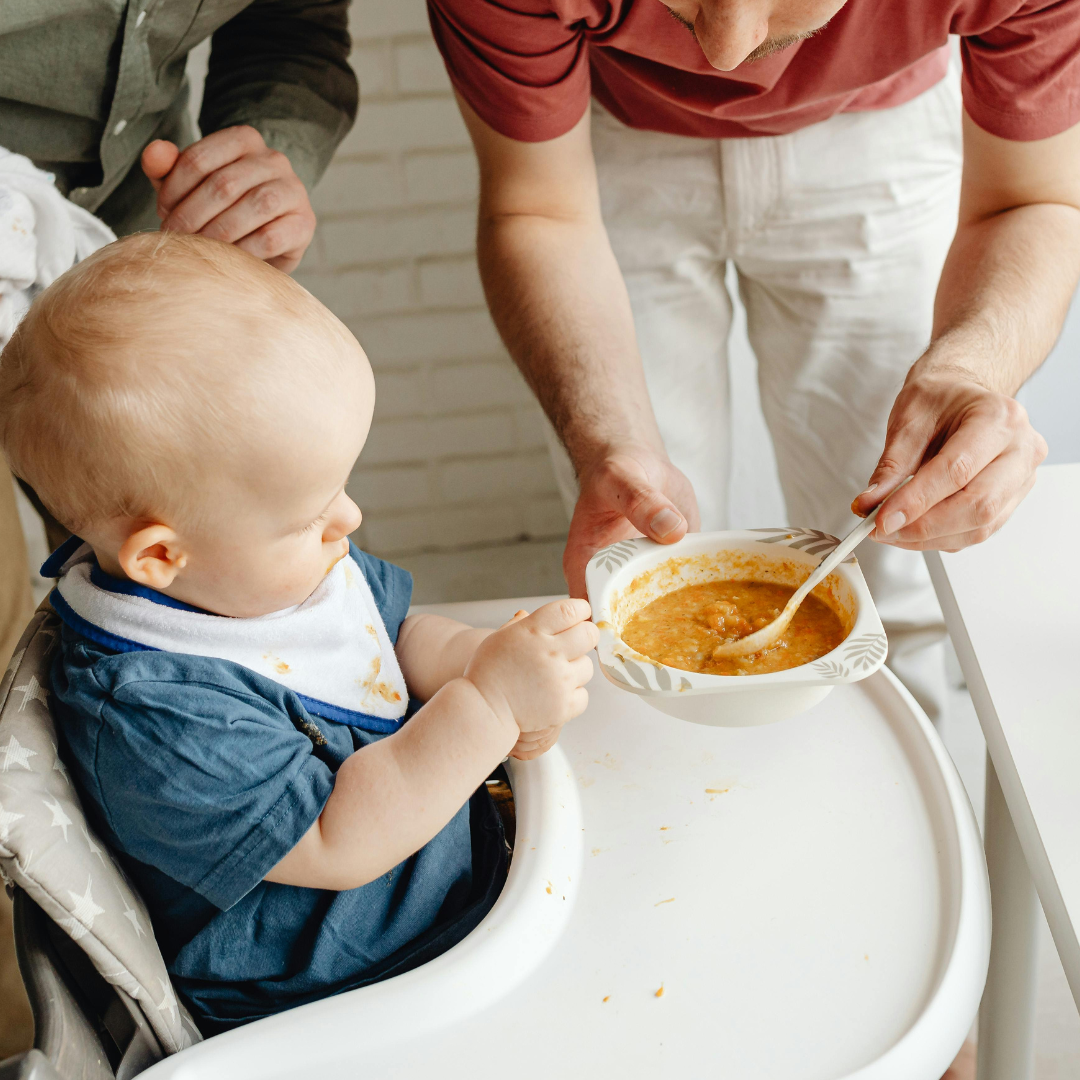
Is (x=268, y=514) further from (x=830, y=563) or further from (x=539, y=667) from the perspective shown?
(x=830, y=563)

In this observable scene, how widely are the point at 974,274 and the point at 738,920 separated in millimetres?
927

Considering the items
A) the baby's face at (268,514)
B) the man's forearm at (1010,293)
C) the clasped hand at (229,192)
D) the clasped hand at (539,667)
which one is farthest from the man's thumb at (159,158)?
the man's forearm at (1010,293)

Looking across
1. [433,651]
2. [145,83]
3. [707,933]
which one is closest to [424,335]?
[145,83]

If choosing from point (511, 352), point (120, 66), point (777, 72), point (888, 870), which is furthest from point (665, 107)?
point (888, 870)

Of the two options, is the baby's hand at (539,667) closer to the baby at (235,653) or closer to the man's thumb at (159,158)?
the baby at (235,653)

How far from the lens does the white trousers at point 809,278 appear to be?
1.50m

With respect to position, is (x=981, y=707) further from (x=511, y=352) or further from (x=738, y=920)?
(x=511, y=352)

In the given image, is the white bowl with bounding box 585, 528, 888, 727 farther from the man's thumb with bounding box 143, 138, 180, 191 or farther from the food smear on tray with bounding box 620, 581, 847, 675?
the man's thumb with bounding box 143, 138, 180, 191

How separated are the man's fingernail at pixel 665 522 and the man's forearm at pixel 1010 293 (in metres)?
0.41

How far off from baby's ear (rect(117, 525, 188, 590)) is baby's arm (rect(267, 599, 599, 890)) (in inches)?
8.2

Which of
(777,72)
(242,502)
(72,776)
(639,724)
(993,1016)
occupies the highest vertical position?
(777,72)

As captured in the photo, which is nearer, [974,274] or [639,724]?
[639,724]

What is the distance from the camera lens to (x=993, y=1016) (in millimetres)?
980

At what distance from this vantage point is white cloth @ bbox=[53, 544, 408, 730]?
789 millimetres
